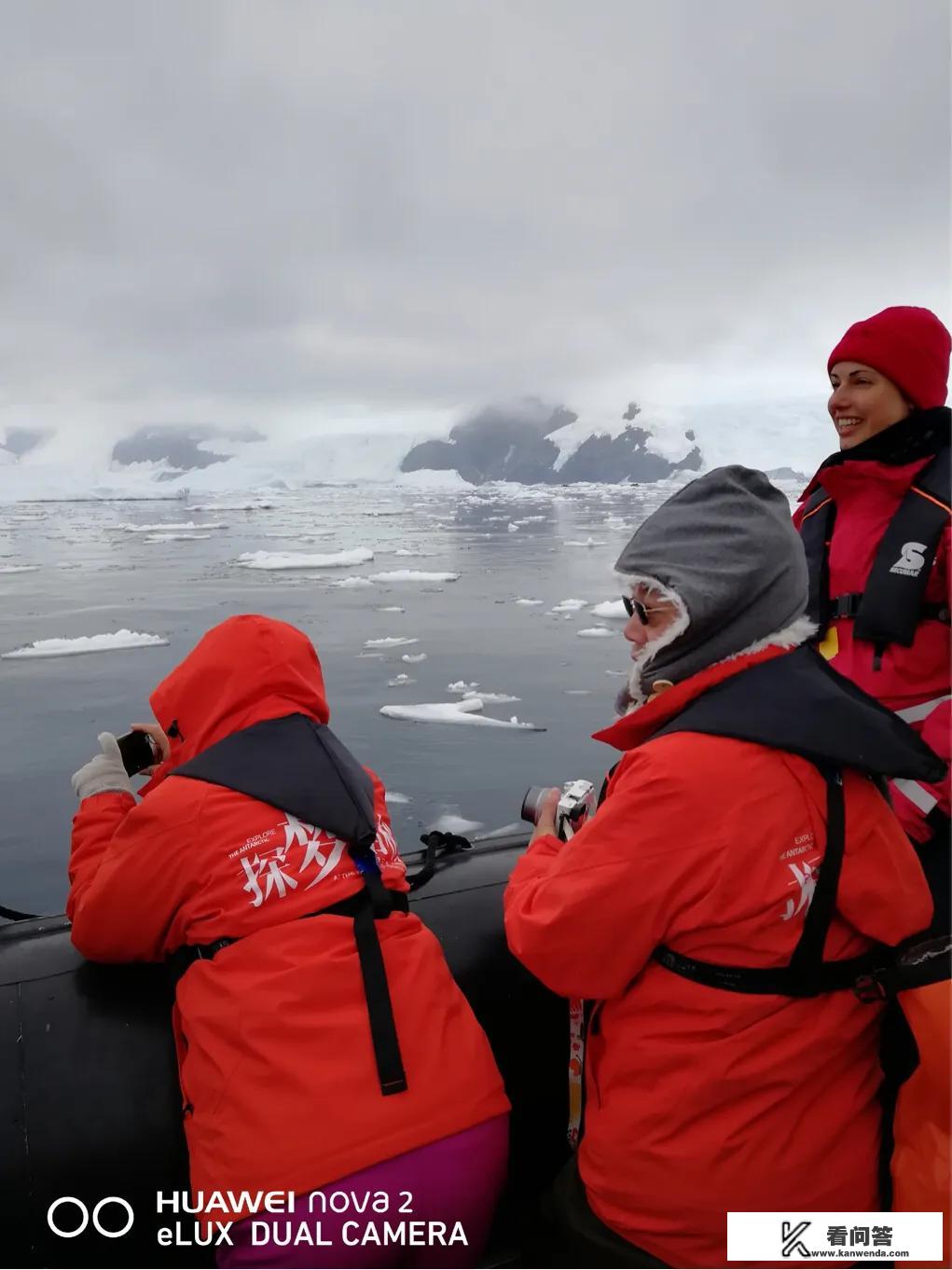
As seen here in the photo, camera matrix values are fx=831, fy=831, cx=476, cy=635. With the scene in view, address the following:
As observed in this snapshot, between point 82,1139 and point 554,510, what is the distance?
2617cm

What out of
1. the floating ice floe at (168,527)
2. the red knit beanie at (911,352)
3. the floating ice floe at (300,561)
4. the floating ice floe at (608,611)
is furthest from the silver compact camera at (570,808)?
the floating ice floe at (168,527)

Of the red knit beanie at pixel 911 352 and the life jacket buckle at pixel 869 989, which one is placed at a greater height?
the red knit beanie at pixel 911 352

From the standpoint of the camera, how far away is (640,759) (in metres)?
1.11

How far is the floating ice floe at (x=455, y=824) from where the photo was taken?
11.3 feet

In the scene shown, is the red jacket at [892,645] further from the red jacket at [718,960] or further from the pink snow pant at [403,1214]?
the pink snow pant at [403,1214]

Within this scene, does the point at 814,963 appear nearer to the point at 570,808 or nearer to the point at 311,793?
the point at 570,808

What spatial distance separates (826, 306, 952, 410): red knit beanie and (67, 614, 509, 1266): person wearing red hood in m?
1.37

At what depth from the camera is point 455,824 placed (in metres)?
3.48

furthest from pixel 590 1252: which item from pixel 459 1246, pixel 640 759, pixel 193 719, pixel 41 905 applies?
pixel 41 905

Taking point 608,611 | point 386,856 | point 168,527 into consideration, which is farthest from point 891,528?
point 168,527

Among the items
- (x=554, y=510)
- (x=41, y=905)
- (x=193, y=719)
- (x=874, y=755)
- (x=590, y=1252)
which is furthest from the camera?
(x=554, y=510)

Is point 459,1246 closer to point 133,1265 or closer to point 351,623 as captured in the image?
point 133,1265

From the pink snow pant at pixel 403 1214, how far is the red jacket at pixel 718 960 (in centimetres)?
22

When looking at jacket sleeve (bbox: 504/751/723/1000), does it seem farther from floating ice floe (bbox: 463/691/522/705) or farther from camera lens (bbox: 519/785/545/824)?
floating ice floe (bbox: 463/691/522/705)
